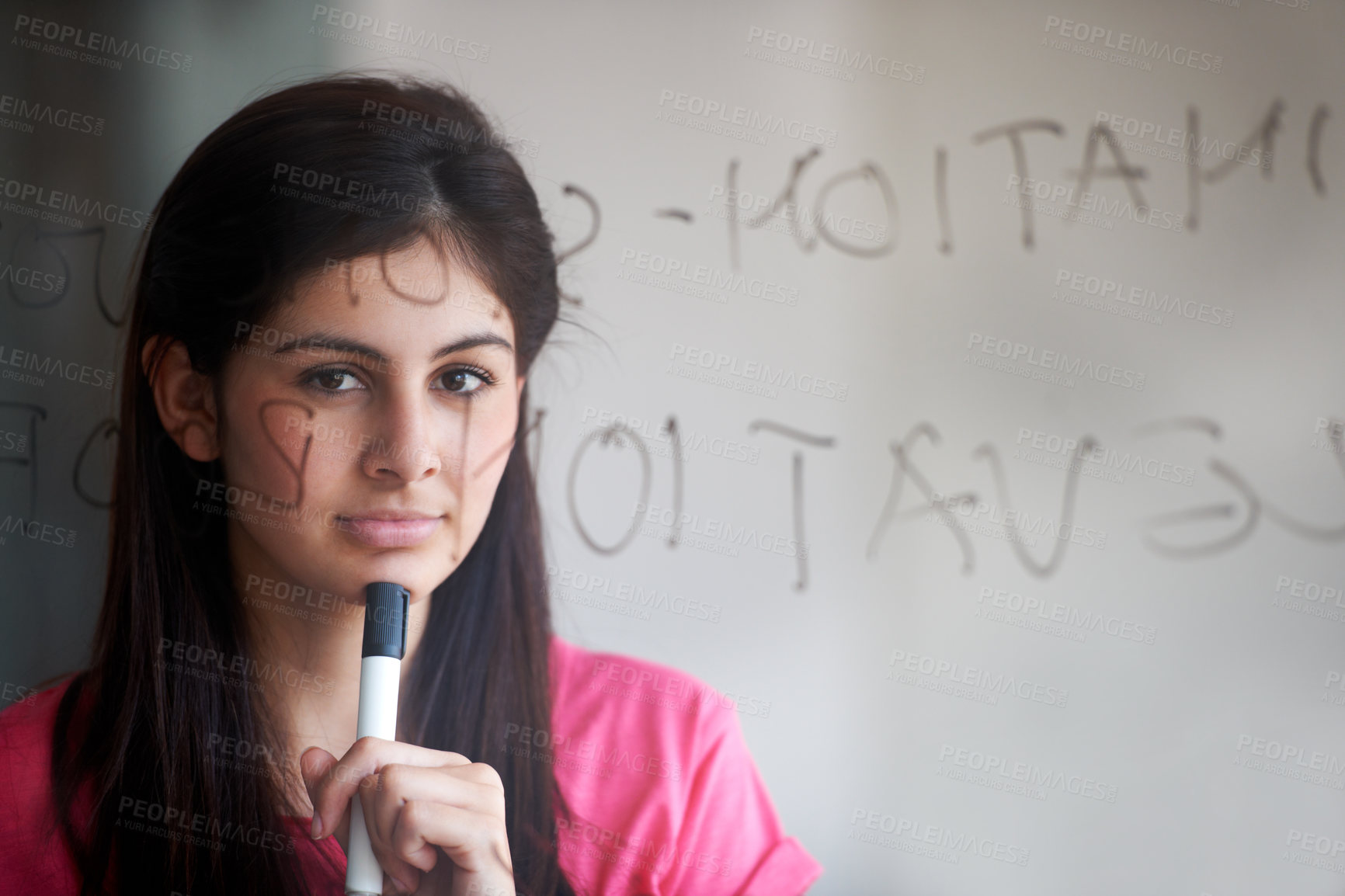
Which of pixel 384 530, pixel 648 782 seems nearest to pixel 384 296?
pixel 384 530

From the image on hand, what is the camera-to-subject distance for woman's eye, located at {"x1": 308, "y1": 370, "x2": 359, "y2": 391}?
60 cm

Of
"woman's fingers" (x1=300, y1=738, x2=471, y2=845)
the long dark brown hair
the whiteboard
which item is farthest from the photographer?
the whiteboard

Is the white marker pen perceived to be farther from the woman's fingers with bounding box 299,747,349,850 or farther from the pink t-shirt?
the pink t-shirt

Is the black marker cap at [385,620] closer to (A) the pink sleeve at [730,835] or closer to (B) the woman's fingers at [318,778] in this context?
(B) the woman's fingers at [318,778]

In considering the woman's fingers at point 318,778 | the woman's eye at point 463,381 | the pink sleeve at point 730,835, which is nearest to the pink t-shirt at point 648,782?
the pink sleeve at point 730,835

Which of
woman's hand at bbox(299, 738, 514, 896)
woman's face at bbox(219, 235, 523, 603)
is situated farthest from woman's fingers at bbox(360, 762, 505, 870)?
woman's face at bbox(219, 235, 523, 603)

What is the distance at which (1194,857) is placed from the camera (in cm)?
74

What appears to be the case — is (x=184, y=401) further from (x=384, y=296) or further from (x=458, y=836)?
(x=458, y=836)

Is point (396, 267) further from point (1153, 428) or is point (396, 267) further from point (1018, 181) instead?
point (1153, 428)

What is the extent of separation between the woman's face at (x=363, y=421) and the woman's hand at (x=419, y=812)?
135 mm

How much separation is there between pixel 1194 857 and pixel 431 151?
81 cm

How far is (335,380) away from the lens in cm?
60

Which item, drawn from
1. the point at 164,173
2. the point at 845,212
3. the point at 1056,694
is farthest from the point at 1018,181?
the point at 164,173

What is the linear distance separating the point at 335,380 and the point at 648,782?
0.38 metres
